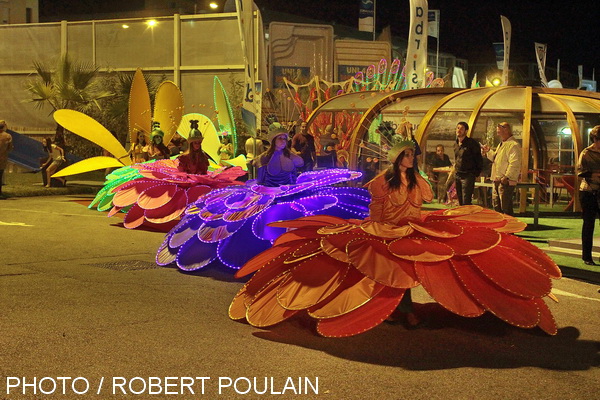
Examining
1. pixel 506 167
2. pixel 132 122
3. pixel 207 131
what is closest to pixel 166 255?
pixel 506 167

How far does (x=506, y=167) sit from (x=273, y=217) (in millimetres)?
6927

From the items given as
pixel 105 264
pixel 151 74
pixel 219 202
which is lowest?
pixel 105 264

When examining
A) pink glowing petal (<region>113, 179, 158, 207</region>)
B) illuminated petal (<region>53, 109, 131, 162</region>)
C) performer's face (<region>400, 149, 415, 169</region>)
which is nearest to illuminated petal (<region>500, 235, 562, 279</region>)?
performer's face (<region>400, 149, 415, 169</region>)

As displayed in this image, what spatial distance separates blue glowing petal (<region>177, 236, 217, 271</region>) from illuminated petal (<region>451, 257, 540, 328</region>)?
4.06 meters

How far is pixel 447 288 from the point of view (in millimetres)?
6598

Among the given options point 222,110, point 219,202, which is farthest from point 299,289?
point 222,110

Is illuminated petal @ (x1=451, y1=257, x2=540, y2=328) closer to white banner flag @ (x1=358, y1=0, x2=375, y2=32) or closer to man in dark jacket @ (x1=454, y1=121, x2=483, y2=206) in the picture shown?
man in dark jacket @ (x1=454, y1=121, x2=483, y2=206)

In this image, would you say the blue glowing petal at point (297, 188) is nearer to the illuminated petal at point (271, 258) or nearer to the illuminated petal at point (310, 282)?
the illuminated petal at point (271, 258)

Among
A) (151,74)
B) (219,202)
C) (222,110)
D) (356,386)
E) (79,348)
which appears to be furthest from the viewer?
(151,74)

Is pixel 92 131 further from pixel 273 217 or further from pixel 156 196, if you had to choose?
pixel 273 217

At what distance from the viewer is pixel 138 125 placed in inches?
829

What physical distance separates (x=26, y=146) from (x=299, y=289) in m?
28.2

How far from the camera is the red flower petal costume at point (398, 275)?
21.4ft

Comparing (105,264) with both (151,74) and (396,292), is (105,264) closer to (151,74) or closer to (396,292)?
(396,292)
